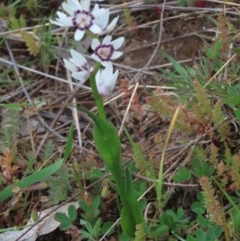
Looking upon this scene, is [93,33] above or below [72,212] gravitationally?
above

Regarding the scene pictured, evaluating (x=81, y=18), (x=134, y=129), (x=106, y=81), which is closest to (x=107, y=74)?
(x=106, y=81)

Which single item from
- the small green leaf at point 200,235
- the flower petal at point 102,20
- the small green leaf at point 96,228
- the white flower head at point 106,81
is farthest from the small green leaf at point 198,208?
the flower petal at point 102,20

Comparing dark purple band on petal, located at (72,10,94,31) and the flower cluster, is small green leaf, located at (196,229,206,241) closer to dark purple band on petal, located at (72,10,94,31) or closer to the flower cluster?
the flower cluster

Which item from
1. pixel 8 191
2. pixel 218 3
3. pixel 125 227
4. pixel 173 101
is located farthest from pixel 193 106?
pixel 218 3

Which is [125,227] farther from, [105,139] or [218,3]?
[218,3]

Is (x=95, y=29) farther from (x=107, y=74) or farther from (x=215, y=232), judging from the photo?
(x=215, y=232)
